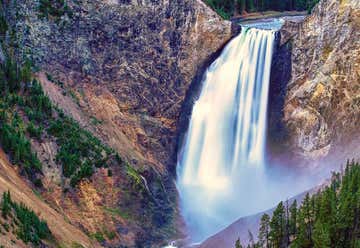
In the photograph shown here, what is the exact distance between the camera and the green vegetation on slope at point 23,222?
46469mm

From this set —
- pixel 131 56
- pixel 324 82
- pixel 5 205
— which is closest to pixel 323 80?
pixel 324 82

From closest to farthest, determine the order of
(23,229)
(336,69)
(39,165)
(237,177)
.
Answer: (23,229), (39,165), (336,69), (237,177)

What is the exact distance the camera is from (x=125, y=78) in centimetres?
7119

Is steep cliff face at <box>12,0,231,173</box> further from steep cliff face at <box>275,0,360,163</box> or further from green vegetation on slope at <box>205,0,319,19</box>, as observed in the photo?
green vegetation on slope at <box>205,0,319,19</box>

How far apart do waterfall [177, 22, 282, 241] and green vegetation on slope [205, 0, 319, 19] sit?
22068 millimetres

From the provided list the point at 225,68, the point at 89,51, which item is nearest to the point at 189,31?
the point at 225,68

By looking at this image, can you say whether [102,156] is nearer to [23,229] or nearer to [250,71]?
[23,229]

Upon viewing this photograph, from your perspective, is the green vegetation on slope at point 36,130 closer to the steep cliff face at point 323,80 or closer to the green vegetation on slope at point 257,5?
the steep cliff face at point 323,80

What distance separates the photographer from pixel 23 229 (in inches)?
1853

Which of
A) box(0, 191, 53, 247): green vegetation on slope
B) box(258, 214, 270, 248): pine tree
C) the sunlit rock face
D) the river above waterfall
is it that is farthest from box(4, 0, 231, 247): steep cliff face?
box(258, 214, 270, 248): pine tree

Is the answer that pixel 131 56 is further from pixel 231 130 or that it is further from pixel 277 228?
pixel 277 228

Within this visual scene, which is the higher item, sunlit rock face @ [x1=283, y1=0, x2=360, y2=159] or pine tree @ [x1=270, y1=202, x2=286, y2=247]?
sunlit rock face @ [x1=283, y1=0, x2=360, y2=159]

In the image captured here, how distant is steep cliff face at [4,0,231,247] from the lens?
60.6 meters

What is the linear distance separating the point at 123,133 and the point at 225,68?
13.7 metres
